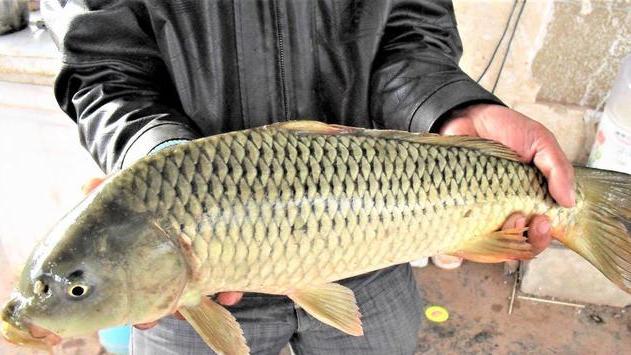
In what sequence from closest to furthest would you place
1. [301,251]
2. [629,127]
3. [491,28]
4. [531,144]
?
1. [301,251]
2. [531,144]
3. [629,127]
4. [491,28]

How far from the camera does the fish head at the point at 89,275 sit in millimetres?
877

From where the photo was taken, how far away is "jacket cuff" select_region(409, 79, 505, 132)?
1328 mm

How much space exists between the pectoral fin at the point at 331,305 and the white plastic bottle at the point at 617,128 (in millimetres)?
1459

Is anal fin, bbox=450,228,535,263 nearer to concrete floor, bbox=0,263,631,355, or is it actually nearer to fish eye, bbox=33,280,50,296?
fish eye, bbox=33,280,50,296

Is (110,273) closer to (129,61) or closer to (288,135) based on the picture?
(288,135)

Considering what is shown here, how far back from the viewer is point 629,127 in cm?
213

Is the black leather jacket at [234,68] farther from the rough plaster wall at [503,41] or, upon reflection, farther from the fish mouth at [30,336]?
the rough plaster wall at [503,41]

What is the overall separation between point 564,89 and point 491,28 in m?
0.38

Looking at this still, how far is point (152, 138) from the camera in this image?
112cm

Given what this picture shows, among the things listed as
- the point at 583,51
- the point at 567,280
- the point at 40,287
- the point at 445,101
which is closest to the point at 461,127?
the point at 445,101

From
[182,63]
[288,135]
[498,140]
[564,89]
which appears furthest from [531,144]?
[564,89]

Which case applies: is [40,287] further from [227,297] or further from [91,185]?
[227,297]

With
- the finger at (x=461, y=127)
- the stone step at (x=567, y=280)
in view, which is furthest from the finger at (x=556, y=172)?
the stone step at (x=567, y=280)

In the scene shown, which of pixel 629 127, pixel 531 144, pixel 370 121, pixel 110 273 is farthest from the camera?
pixel 629 127
